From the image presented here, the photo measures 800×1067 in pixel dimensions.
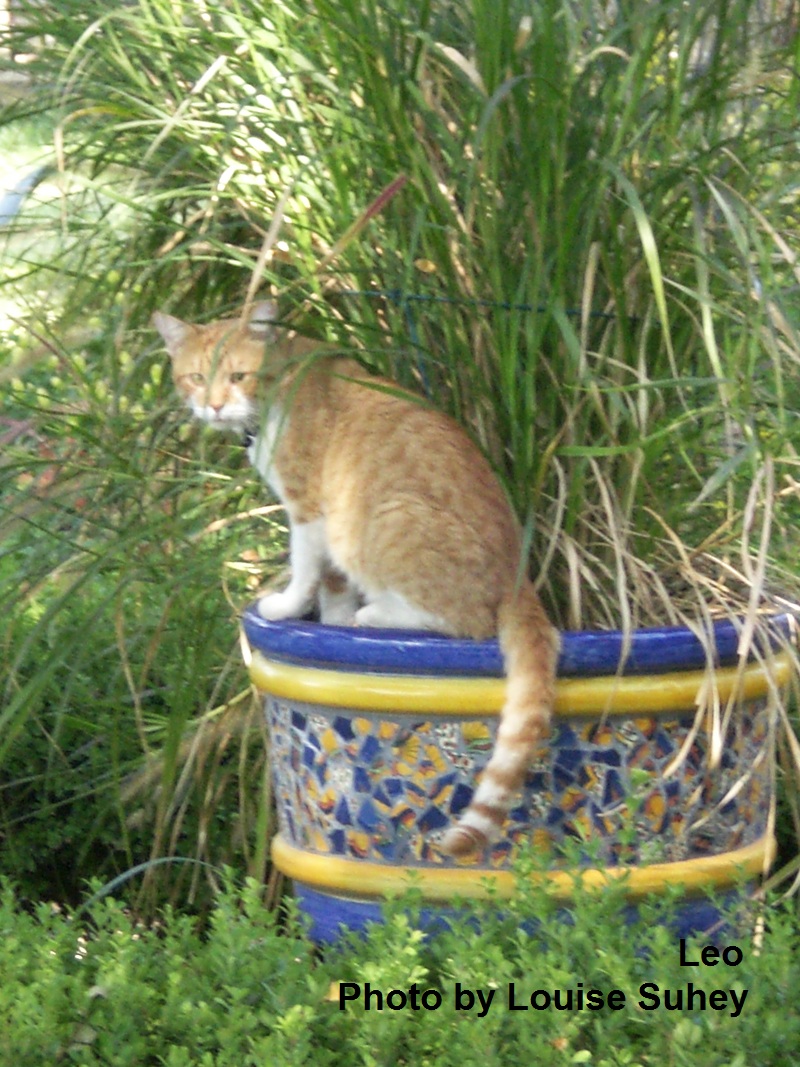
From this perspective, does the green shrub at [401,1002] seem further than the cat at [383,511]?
No

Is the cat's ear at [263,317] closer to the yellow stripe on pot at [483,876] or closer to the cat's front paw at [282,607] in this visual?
the cat's front paw at [282,607]

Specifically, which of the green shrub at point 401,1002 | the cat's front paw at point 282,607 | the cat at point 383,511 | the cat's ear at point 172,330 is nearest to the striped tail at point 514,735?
the cat at point 383,511

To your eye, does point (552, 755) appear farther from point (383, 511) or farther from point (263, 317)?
point (263, 317)

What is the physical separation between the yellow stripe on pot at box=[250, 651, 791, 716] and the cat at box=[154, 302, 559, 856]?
0.15 feet

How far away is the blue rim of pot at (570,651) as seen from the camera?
175cm

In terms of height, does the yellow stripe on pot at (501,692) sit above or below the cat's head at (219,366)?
below

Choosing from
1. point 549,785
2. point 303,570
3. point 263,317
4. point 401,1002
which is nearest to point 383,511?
point 303,570

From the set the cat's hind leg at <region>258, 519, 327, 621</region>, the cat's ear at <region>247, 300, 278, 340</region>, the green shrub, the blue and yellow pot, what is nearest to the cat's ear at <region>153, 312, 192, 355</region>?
the cat's ear at <region>247, 300, 278, 340</region>

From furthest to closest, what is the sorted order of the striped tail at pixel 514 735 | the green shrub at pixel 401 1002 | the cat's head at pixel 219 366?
1. the cat's head at pixel 219 366
2. the striped tail at pixel 514 735
3. the green shrub at pixel 401 1002

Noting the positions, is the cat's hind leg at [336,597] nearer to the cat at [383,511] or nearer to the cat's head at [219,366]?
the cat at [383,511]

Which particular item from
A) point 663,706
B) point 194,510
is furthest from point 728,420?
point 194,510

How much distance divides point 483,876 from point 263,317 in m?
0.90

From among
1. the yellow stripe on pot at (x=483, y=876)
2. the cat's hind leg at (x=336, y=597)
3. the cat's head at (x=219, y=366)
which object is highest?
the cat's head at (x=219, y=366)

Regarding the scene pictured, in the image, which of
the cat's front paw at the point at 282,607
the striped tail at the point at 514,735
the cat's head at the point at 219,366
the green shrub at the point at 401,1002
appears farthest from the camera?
the cat's head at the point at 219,366
